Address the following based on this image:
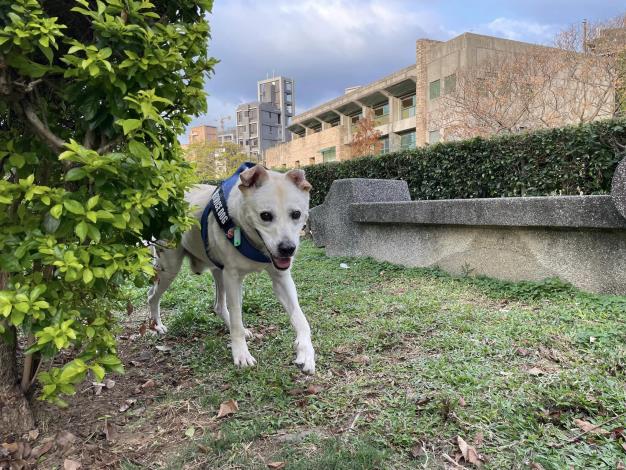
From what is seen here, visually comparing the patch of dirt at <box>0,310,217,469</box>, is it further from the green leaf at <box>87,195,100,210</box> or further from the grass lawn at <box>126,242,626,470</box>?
the green leaf at <box>87,195,100,210</box>

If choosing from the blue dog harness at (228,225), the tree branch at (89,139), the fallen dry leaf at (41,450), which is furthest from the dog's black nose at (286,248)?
the fallen dry leaf at (41,450)

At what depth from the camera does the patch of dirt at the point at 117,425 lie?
2.03 metres

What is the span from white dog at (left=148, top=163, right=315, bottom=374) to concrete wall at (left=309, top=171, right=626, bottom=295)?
2.58m

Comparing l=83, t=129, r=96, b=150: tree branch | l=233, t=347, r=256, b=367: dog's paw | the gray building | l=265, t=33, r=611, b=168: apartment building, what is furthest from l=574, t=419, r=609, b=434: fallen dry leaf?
the gray building

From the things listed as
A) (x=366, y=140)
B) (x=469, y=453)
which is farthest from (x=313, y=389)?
(x=366, y=140)

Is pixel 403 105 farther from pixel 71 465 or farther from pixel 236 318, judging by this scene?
pixel 71 465

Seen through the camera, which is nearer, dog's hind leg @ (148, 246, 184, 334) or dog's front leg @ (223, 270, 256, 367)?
dog's front leg @ (223, 270, 256, 367)

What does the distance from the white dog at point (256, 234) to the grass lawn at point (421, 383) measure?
27cm

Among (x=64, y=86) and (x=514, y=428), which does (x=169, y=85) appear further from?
(x=514, y=428)

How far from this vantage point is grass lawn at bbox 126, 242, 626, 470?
1.96 metres

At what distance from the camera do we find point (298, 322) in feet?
9.30

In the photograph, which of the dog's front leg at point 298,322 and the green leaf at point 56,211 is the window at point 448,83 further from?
the green leaf at point 56,211

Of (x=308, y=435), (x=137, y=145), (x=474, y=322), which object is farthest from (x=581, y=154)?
(x=137, y=145)

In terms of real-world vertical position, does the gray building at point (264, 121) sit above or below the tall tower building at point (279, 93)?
below
